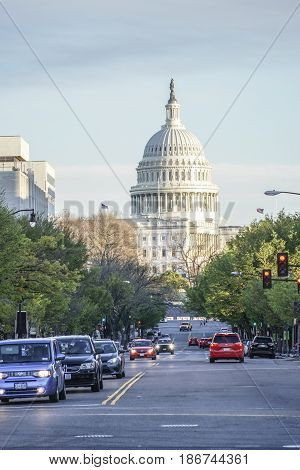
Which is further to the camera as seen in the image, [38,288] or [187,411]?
[38,288]

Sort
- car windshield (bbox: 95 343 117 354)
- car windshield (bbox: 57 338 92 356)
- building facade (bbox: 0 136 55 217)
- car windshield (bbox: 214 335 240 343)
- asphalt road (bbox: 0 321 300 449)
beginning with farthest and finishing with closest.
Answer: building facade (bbox: 0 136 55 217) → car windshield (bbox: 214 335 240 343) → car windshield (bbox: 95 343 117 354) → car windshield (bbox: 57 338 92 356) → asphalt road (bbox: 0 321 300 449)

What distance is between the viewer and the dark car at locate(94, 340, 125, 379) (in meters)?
53.2

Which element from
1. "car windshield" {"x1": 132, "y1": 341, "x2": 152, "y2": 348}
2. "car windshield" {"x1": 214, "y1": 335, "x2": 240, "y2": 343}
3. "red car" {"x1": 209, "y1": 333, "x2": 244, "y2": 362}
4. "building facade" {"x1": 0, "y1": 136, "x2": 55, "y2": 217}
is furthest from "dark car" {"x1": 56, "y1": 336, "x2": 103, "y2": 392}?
"building facade" {"x1": 0, "y1": 136, "x2": 55, "y2": 217}

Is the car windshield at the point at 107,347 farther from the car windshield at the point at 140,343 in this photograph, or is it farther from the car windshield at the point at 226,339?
the car windshield at the point at 140,343

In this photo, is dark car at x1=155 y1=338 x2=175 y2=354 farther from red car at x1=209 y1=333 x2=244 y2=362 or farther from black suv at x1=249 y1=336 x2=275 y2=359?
red car at x1=209 y1=333 x2=244 y2=362

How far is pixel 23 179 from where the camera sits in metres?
142

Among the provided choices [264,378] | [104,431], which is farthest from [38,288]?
[104,431]

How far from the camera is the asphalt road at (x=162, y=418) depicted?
868 inches

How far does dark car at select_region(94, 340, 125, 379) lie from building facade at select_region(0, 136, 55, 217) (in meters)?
60.4

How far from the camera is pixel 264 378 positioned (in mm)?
52875

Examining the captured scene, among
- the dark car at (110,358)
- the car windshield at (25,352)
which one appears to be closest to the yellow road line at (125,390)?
the dark car at (110,358)

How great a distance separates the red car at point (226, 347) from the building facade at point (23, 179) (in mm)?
36797

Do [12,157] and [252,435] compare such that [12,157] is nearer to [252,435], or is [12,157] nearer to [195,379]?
[195,379]
